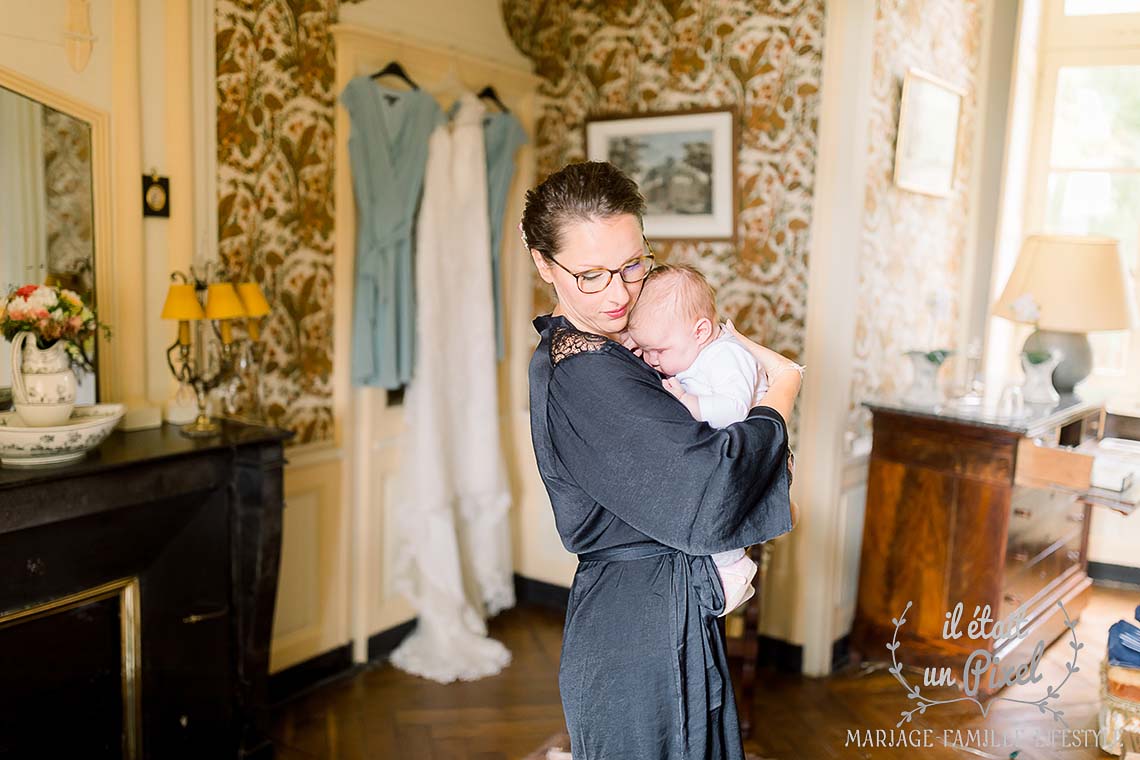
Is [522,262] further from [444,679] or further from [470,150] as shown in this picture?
[444,679]

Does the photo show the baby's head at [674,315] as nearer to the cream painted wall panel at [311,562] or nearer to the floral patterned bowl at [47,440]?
the floral patterned bowl at [47,440]

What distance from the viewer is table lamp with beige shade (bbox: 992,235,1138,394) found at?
343 centimetres

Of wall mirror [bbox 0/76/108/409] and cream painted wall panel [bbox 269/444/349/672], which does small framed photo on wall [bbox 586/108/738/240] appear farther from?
wall mirror [bbox 0/76/108/409]

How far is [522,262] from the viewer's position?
393 cm

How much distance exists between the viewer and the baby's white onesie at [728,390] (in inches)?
53.7

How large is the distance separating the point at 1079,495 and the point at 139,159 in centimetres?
317

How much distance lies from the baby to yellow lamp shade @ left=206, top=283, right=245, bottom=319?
1486 millimetres

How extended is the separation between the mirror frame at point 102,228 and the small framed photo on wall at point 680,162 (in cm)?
192

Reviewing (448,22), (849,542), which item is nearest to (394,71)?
(448,22)

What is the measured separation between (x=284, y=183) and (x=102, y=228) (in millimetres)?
648

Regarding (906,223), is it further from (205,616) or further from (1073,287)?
(205,616)

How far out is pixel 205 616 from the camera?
246 cm

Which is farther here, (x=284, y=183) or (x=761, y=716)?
(x=761, y=716)

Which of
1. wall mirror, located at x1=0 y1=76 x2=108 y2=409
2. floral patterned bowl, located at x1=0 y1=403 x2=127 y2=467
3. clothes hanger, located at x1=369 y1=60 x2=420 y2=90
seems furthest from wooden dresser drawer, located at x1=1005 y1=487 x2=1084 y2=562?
wall mirror, located at x1=0 y1=76 x2=108 y2=409
